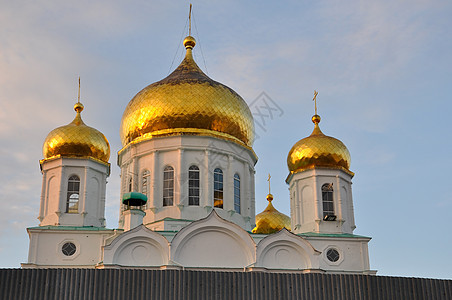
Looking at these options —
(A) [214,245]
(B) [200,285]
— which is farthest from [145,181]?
(B) [200,285]

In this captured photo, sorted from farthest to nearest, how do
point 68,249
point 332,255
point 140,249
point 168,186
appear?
point 168,186 < point 332,255 < point 68,249 < point 140,249

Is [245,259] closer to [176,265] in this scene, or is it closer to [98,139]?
[176,265]

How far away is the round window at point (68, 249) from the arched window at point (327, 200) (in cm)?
954

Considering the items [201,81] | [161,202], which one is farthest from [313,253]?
[201,81]

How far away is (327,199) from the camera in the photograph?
75.2ft

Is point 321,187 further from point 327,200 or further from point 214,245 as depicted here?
point 214,245

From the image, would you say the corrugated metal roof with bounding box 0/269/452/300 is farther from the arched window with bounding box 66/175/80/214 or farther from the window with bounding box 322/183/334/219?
the arched window with bounding box 66/175/80/214

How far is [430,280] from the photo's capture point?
45.8 ft

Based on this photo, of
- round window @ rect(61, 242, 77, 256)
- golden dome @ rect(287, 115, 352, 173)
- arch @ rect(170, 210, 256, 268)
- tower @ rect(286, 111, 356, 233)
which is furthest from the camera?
golden dome @ rect(287, 115, 352, 173)

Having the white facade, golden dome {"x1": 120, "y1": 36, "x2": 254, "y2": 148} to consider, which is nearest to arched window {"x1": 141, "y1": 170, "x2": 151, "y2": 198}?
golden dome {"x1": 120, "y1": 36, "x2": 254, "y2": 148}

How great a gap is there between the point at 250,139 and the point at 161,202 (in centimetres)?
495

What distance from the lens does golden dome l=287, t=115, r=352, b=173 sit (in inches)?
915

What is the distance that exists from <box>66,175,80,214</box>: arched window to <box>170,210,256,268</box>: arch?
4828 millimetres

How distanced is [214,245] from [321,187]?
5.36m
